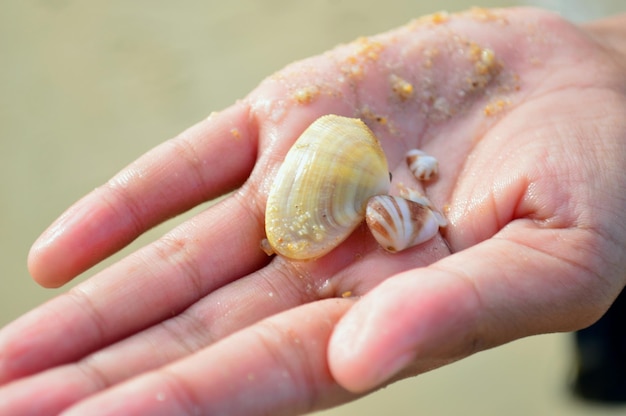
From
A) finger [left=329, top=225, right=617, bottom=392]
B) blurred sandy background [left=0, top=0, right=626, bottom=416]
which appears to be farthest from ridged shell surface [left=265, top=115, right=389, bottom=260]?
blurred sandy background [left=0, top=0, right=626, bottom=416]

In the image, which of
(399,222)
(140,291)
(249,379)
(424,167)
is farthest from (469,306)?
(140,291)

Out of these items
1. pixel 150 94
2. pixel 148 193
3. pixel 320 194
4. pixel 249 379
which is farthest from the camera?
pixel 150 94

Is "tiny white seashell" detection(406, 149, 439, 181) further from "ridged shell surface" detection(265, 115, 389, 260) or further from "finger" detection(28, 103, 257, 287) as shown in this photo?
"finger" detection(28, 103, 257, 287)

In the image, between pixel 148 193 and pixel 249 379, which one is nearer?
pixel 249 379

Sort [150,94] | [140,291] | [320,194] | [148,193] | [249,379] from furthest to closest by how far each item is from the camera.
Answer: [150,94], [148,193], [320,194], [140,291], [249,379]

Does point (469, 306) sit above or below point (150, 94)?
below

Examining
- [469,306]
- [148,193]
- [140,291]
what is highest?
[148,193]

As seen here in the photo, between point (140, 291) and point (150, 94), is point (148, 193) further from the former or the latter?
point (150, 94)
